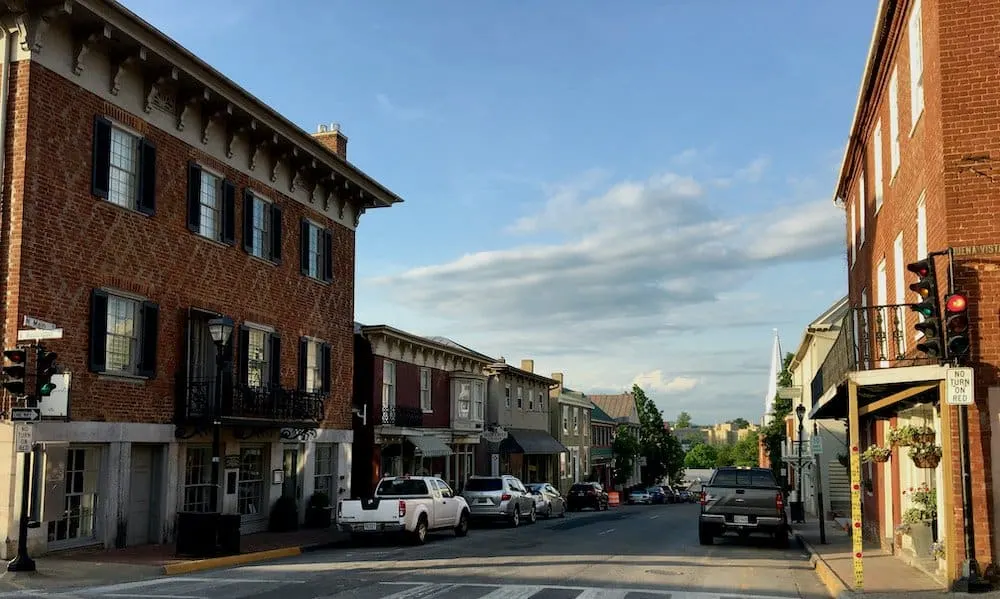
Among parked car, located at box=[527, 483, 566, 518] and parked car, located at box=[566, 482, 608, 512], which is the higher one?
parked car, located at box=[527, 483, 566, 518]

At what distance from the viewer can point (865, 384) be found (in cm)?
1377

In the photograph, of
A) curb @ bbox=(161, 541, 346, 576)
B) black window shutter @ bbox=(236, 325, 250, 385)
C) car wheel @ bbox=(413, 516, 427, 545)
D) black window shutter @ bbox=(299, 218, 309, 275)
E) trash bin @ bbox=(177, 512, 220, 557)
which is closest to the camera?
curb @ bbox=(161, 541, 346, 576)

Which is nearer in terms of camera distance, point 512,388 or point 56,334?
point 56,334

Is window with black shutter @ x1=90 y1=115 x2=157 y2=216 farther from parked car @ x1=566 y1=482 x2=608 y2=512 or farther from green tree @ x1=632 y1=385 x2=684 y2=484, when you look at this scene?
green tree @ x1=632 y1=385 x2=684 y2=484

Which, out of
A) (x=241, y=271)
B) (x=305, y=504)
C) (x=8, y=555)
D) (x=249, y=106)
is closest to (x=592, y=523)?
(x=305, y=504)

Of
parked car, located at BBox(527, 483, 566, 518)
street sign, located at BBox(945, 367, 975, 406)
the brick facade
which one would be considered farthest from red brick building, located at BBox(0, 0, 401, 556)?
the brick facade

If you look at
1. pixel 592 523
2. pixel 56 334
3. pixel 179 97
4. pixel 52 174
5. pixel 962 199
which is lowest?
pixel 592 523

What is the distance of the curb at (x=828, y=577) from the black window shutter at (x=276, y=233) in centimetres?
1527

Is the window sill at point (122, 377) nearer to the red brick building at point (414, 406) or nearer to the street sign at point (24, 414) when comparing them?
the street sign at point (24, 414)

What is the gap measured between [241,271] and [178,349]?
10.7 feet

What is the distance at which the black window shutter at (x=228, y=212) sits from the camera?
23516 millimetres

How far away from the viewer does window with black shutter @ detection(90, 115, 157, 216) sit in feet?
62.3

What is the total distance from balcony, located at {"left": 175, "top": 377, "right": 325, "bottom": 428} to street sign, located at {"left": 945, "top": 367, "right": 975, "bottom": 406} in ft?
48.9

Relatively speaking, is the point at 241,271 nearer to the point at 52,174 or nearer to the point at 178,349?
the point at 178,349
